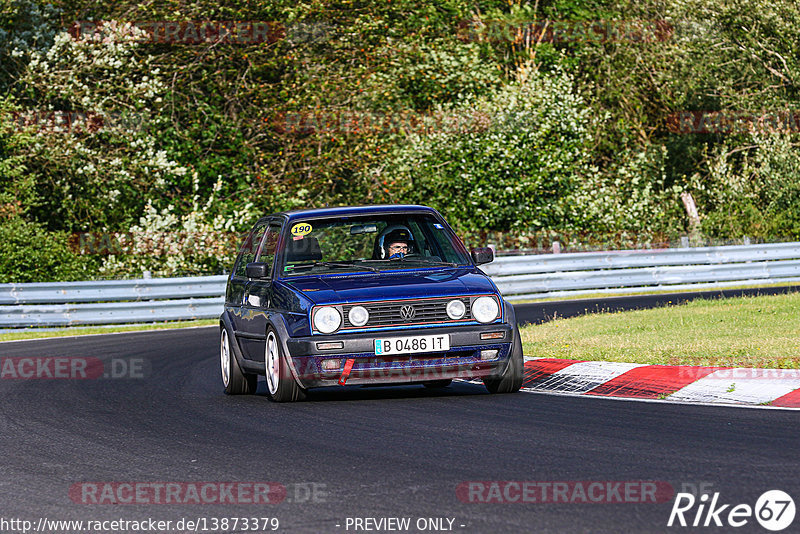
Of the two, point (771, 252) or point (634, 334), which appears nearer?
point (634, 334)

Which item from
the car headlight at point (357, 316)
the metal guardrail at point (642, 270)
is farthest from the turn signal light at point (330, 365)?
the metal guardrail at point (642, 270)

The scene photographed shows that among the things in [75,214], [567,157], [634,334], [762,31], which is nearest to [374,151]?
[567,157]

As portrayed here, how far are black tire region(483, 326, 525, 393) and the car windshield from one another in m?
1.16

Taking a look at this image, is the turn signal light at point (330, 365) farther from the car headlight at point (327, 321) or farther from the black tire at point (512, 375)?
the black tire at point (512, 375)

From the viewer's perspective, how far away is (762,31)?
37500mm

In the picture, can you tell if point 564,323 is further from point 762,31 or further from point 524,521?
point 762,31

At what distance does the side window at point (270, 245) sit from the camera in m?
11.3

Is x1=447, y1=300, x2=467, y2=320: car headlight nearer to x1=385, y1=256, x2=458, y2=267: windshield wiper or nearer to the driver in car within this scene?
x1=385, y1=256, x2=458, y2=267: windshield wiper

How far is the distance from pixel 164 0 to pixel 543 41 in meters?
17.5

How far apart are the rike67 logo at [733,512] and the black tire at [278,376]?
490 centimetres

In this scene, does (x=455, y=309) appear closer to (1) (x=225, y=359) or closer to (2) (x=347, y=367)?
(2) (x=347, y=367)

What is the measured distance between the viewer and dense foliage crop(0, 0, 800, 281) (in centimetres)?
2898

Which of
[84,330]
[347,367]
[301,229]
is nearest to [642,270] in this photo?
[84,330]

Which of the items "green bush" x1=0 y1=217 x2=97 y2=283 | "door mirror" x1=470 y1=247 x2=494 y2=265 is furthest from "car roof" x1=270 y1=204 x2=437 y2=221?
"green bush" x1=0 y1=217 x2=97 y2=283
